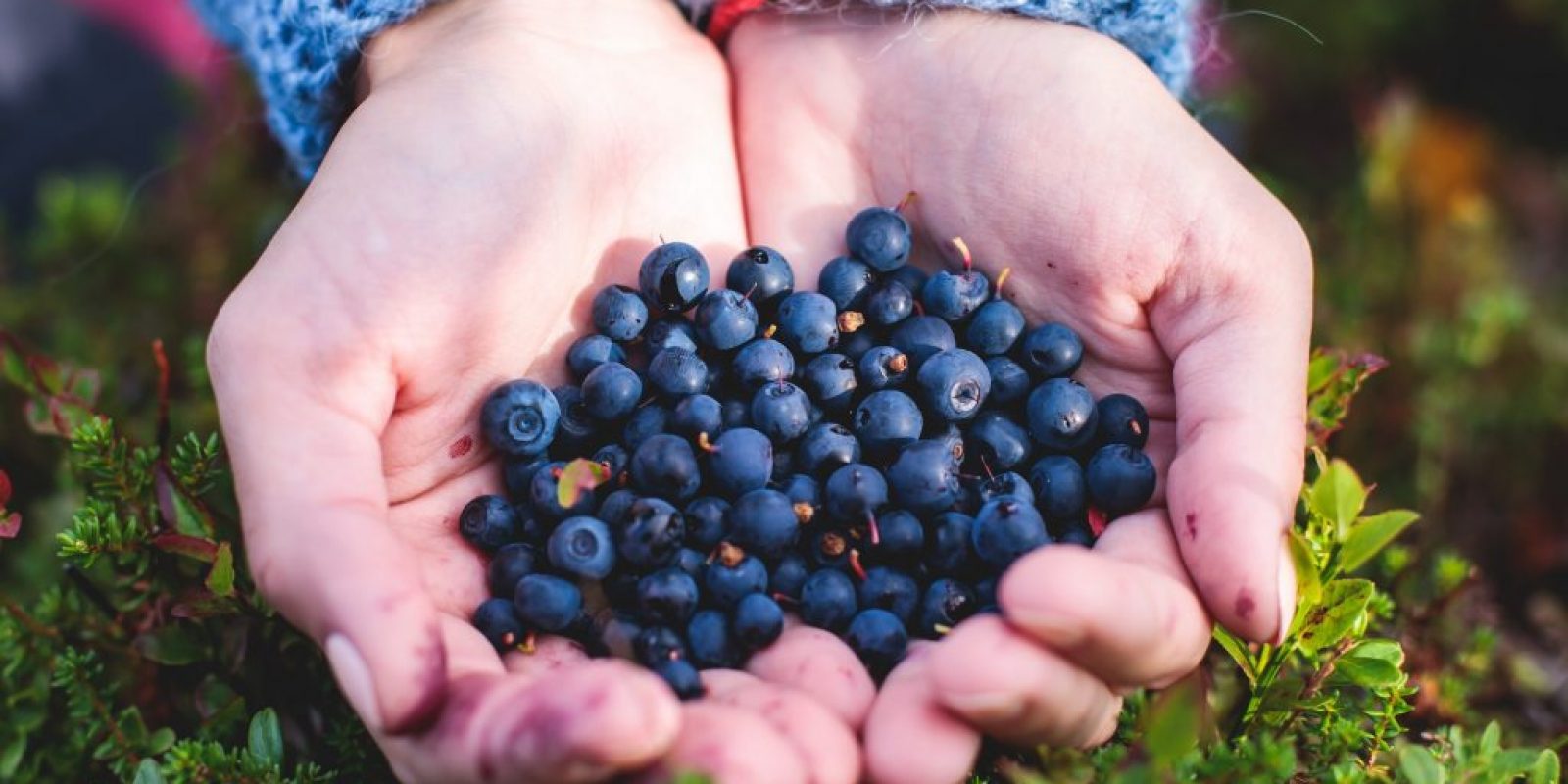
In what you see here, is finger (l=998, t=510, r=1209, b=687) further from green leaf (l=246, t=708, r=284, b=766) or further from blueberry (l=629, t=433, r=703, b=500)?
green leaf (l=246, t=708, r=284, b=766)

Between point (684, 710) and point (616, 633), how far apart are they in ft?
0.88

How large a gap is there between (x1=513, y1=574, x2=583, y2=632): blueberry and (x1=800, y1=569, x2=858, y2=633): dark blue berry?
0.32 m

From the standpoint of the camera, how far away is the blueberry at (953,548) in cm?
170

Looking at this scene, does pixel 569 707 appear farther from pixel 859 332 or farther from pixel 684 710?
pixel 859 332

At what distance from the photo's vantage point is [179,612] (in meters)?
1.72

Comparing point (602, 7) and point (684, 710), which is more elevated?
point (602, 7)

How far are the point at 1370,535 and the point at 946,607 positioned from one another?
0.57m

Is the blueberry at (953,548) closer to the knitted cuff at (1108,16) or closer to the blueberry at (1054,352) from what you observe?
the blueberry at (1054,352)

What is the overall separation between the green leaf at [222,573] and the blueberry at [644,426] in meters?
0.57

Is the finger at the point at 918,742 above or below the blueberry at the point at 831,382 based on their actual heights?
above

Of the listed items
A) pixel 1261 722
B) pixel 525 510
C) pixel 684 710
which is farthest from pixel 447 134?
pixel 1261 722

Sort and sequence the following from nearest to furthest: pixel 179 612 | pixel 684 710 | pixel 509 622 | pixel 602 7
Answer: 1. pixel 684 710
2. pixel 509 622
3. pixel 179 612
4. pixel 602 7

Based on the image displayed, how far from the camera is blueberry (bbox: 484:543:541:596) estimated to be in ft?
5.45

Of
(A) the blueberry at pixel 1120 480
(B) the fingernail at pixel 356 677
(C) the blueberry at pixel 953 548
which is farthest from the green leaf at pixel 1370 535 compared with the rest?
(B) the fingernail at pixel 356 677
